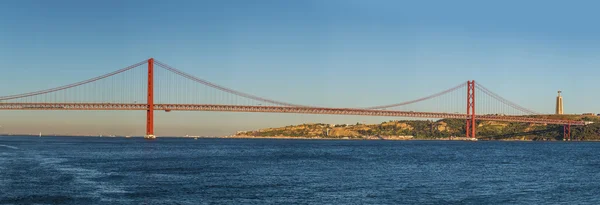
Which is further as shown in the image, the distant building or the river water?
the distant building

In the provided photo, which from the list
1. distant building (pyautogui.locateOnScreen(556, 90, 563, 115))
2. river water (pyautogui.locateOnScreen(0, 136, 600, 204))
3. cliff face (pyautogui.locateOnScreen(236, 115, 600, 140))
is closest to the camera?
river water (pyautogui.locateOnScreen(0, 136, 600, 204))

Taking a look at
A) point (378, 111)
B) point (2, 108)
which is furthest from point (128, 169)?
point (378, 111)

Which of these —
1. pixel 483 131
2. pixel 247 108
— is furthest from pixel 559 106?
pixel 247 108

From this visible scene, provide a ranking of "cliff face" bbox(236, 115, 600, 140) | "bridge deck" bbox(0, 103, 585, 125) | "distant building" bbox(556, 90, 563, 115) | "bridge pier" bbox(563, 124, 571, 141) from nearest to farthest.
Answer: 1. "bridge deck" bbox(0, 103, 585, 125)
2. "bridge pier" bbox(563, 124, 571, 141)
3. "cliff face" bbox(236, 115, 600, 140)
4. "distant building" bbox(556, 90, 563, 115)

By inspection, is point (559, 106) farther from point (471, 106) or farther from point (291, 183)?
point (291, 183)

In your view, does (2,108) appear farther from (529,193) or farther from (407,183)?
(529,193)

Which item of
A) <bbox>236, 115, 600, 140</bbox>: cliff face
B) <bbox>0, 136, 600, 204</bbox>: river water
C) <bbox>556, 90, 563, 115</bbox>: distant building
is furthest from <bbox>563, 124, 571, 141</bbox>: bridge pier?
<bbox>0, 136, 600, 204</bbox>: river water

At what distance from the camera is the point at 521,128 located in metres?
156

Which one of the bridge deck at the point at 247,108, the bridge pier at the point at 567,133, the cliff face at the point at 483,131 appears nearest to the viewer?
the bridge deck at the point at 247,108

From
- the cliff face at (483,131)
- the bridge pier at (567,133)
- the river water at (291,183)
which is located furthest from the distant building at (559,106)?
the river water at (291,183)

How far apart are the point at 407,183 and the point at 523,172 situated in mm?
12032

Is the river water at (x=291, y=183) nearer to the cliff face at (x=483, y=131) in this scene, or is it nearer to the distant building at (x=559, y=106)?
the cliff face at (x=483, y=131)

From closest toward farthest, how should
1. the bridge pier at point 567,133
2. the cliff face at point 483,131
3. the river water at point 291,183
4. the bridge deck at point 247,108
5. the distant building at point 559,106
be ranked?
the river water at point 291,183
the bridge deck at point 247,108
the bridge pier at point 567,133
the cliff face at point 483,131
the distant building at point 559,106

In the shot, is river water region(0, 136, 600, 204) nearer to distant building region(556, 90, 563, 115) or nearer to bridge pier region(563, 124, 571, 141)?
bridge pier region(563, 124, 571, 141)
